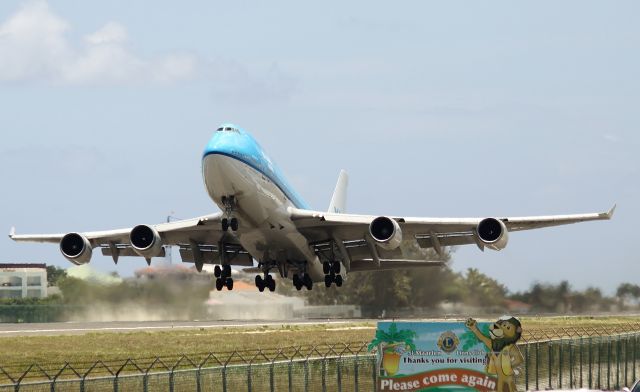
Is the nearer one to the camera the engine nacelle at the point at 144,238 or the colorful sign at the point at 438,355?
the colorful sign at the point at 438,355

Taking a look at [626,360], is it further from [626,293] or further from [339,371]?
[626,293]

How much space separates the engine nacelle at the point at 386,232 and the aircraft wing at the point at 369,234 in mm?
415

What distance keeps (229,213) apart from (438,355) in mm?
15818

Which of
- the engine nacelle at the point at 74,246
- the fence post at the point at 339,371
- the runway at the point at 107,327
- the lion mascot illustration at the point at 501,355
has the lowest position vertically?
the runway at the point at 107,327

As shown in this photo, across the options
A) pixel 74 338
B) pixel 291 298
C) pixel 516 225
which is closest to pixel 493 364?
pixel 516 225

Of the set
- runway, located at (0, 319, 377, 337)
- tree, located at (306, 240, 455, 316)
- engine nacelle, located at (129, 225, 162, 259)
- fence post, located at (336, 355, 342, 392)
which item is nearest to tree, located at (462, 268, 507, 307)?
tree, located at (306, 240, 455, 316)

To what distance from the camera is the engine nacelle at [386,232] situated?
3781 cm

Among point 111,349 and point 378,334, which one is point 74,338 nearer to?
point 111,349

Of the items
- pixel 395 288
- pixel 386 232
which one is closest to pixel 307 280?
pixel 386 232

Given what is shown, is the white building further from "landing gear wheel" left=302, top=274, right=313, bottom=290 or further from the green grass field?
"landing gear wheel" left=302, top=274, right=313, bottom=290

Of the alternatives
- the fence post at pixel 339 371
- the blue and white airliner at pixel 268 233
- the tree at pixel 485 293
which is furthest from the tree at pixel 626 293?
the fence post at pixel 339 371

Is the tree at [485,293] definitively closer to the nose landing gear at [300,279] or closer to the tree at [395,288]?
the tree at [395,288]

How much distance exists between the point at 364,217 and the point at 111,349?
11.3 m

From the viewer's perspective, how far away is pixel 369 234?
132 feet
